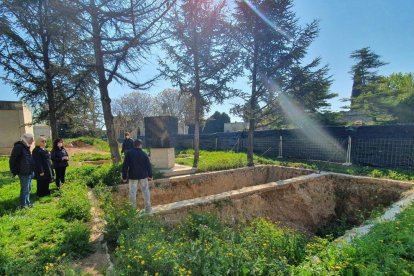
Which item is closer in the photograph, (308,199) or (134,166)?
(134,166)

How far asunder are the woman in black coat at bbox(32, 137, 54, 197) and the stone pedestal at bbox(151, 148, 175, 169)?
4249 millimetres

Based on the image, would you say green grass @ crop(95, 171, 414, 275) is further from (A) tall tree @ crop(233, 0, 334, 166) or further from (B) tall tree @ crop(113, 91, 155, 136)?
(B) tall tree @ crop(113, 91, 155, 136)

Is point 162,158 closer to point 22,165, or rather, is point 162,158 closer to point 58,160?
point 58,160

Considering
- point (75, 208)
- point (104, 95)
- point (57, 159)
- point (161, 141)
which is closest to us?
point (75, 208)

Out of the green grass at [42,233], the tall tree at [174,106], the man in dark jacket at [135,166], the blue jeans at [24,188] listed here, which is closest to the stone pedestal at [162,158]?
the man in dark jacket at [135,166]

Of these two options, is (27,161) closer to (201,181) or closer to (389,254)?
(201,181)

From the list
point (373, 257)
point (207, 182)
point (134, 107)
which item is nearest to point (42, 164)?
point (207, 182)

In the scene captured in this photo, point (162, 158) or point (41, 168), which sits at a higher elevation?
point (41, 168)

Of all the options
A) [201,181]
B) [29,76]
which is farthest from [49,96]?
[201,181]

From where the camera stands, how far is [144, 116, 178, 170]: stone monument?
10055 mm

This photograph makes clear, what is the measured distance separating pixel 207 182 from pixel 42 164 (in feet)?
17.6

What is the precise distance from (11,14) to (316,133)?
15080 millimetres

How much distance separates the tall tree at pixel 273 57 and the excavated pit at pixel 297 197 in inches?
129

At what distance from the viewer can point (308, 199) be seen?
25.9ft
